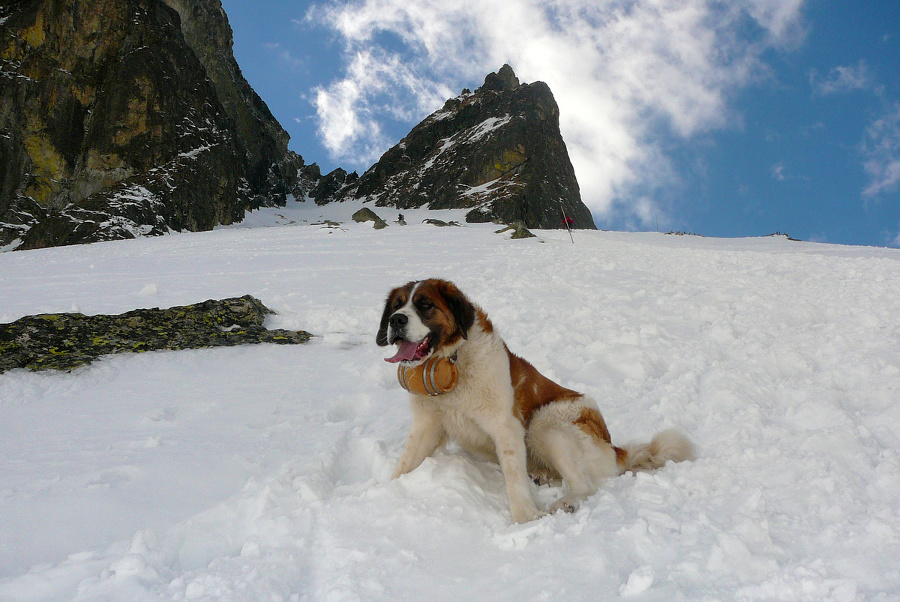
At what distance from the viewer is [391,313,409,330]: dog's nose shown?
3082 millimetres

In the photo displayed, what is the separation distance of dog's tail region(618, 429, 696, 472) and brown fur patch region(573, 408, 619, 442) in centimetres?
13

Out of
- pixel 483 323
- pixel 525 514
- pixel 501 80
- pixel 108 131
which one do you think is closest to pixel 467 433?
pixel 525 514

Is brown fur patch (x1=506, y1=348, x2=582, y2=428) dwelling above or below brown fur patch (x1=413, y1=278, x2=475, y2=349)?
below

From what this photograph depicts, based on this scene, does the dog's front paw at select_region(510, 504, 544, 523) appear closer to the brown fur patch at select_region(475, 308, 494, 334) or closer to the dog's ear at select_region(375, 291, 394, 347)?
the brown fur patch at select_region(475, 308, 494, 334)

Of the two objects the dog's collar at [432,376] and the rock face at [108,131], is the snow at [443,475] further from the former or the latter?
the rock face at [108,131]

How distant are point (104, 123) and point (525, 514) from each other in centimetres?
6153

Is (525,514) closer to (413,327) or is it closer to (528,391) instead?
(528,391)

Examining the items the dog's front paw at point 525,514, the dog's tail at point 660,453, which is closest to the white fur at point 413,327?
the dog's front paw at point 525,514

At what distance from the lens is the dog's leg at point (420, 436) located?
3.27 m

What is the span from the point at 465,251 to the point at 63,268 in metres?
12.1

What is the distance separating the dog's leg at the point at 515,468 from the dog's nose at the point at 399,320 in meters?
0.94

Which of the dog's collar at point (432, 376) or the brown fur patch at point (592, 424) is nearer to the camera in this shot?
the dog's collar at point (432, 376)

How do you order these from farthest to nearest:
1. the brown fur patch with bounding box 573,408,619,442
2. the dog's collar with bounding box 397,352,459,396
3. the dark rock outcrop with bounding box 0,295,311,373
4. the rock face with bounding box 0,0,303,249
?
the rock face with bounding box 0,0,303,249 → the dark rock outcrop with bounding box 0,295,311,373 → the brown fur patch with bounding box 573,408,619,442 → the dog's collar with bounding box 397,352,459,396

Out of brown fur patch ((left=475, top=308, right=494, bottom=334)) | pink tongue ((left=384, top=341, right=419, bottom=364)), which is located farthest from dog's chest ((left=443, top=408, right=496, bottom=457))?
brown fur patch ((left=475, top=308, right=494, bottom=334))
